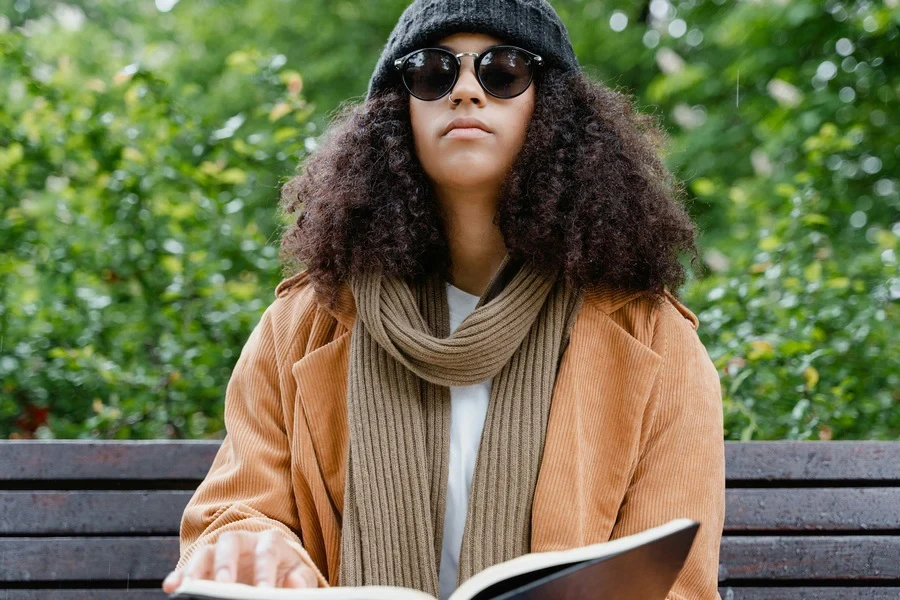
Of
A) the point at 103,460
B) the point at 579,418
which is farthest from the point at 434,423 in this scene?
the point at 103,460

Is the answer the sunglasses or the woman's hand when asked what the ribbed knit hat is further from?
the woman's hand

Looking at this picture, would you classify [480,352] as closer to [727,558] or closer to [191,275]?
[727,558]

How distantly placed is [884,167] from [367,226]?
370 cm

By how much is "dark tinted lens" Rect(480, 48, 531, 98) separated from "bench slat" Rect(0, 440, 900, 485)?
3.75ft

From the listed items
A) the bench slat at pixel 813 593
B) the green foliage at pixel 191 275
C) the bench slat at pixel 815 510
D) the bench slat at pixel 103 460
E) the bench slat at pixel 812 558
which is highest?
the green foliage at pixel 191 275

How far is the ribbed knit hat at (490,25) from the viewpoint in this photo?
184 cm

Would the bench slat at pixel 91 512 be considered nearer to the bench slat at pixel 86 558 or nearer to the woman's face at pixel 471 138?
the bench slat at pixel 86 558

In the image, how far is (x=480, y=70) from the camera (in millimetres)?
1850

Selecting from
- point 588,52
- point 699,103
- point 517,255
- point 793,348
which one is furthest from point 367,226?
point 588,52

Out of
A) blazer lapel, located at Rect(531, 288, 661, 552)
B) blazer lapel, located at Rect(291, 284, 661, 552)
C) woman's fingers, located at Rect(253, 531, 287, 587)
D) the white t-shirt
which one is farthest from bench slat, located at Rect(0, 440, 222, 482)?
blazer lapel, located at Rect(531, 288, 661, 552)

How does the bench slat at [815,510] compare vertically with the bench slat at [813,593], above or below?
above

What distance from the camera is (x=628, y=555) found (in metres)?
1.28

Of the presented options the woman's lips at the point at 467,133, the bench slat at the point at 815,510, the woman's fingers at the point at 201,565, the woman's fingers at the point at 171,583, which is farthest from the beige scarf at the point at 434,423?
the bench slat at the point at 815,510

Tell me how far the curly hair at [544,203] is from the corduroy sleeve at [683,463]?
183 millimetres
